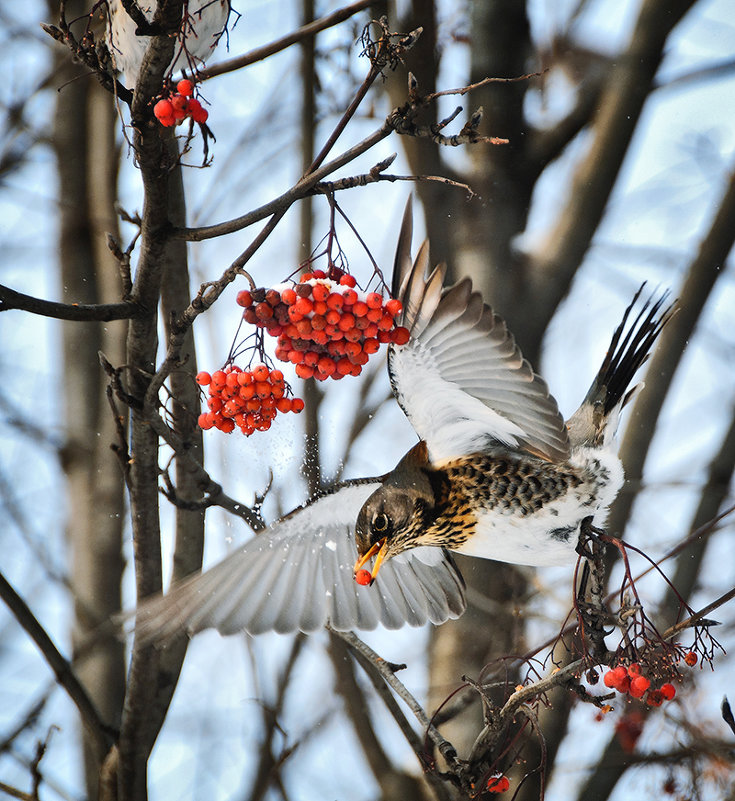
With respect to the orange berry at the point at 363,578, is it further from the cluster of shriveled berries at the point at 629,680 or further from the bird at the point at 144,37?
the bird at the point at 144,37

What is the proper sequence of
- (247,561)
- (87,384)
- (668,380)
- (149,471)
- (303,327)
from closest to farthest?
1. (303,327)
2. (149,471)
3. (247,561)
4. (668,380)
5. (87,384)

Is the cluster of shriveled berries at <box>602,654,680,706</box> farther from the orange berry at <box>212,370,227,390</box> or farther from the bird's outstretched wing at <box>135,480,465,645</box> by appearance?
the orange berry at <box>212,370,227,390</box>

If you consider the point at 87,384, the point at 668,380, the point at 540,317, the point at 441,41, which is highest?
the point at 441,41

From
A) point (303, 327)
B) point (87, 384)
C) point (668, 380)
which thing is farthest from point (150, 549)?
point (668, 380)

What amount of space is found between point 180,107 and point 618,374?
4.37ft

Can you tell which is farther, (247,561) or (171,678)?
(247,561)

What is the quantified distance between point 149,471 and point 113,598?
1045 mm

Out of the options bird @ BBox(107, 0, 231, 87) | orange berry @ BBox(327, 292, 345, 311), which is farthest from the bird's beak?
bird @ BBox(107, 0, 231, 87)

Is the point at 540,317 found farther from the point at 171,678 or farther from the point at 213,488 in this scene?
the point at 171,678

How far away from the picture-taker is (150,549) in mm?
1856

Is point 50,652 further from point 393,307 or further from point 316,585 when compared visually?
point 393,307

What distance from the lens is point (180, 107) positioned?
1.34 metres

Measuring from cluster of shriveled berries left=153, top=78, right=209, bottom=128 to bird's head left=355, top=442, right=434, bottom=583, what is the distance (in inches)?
37.4

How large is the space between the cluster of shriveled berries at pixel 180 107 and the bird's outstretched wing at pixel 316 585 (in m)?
1.09
